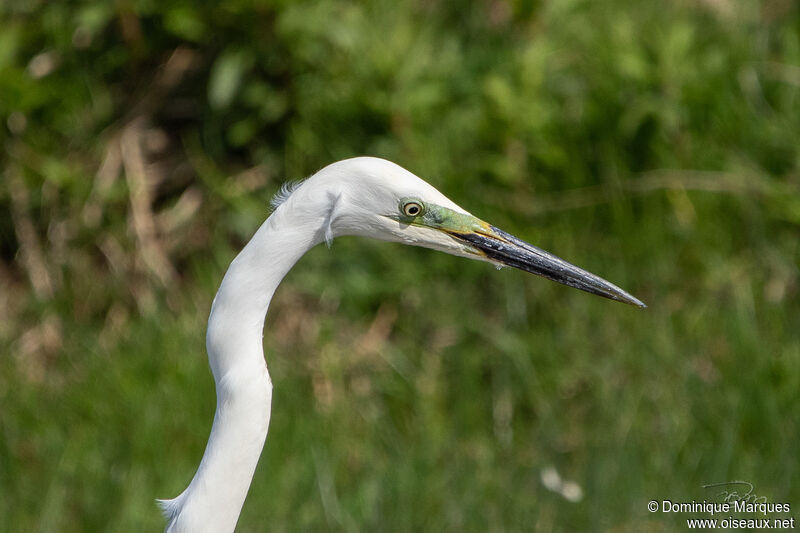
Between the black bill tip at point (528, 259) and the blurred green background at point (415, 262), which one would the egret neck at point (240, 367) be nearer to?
the black bill tip at point (528, 259)

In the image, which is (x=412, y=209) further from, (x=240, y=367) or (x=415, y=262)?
(x=415, y=262)

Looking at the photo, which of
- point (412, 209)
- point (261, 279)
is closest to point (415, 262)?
point (412, 209)

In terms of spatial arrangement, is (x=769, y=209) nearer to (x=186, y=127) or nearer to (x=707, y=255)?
(x=707, y=255)

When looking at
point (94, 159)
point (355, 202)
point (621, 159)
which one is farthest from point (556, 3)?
point (355, 202)

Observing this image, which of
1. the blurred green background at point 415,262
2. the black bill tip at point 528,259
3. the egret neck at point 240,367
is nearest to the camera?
the egret neck at point 240,367

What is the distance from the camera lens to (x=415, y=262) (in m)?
3.60

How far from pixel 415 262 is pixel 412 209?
1.85m

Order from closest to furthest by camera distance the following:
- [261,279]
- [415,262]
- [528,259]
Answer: [261,279]
[528,259]
[415,262]

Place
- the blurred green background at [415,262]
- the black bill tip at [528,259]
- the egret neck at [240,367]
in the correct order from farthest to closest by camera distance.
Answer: the blurred green background at [415,262] < the black bill tip at [528,259] < the egret neck at [240,367]

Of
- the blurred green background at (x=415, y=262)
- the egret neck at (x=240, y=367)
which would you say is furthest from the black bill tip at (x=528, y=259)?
the blurred green background at (x=415, y=262)

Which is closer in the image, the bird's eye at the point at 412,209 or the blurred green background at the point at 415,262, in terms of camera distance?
the bird's eye at the point at 412,209

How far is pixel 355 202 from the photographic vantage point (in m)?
1.74

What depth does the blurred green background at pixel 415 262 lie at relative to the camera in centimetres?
306

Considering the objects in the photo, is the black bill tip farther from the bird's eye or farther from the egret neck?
the egret neck
